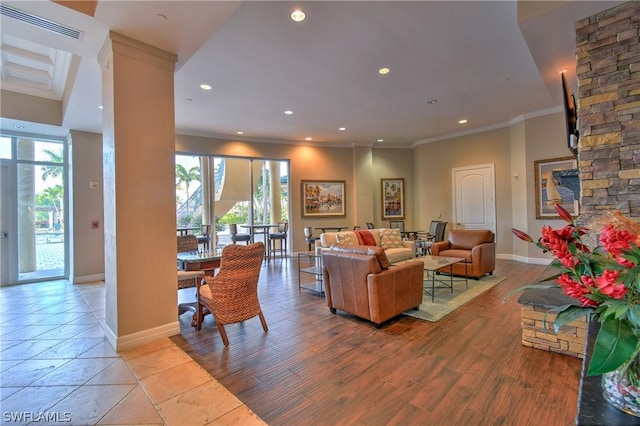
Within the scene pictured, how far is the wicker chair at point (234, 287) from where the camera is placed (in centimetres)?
274

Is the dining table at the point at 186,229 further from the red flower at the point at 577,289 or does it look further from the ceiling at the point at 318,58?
the red flower at the point at 577,289

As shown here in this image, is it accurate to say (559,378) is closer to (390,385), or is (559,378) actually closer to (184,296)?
(390,385)

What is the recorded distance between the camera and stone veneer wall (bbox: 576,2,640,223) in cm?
251

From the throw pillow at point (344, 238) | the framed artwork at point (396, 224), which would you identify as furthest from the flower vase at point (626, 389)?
the framed artwork at point (396, 224)

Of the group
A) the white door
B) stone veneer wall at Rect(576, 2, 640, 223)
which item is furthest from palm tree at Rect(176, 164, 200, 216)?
stone veneer wall at Rect(576, 2, 640, 223)

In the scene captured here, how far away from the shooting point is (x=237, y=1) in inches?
91.7

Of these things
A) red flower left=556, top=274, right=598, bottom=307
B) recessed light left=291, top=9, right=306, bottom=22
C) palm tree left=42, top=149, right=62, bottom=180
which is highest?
recessed light left=291, top=9, right=306, bottom=22

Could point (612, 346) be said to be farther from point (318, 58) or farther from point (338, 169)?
point (338, 169)

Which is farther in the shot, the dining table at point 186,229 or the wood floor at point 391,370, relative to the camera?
the dining table at point 186,229

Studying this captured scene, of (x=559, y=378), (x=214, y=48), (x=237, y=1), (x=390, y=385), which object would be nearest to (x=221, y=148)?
(x=214, y=48)

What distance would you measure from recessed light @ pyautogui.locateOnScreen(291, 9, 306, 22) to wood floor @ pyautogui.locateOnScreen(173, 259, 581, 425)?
3307mm

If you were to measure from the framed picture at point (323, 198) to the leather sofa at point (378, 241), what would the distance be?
2.55m

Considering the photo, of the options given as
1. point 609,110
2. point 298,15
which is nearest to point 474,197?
point 609,110

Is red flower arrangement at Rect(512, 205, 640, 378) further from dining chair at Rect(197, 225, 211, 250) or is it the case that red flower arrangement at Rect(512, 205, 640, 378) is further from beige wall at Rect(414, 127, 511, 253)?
beige wall at Rect(414, 127, 511, 253)
